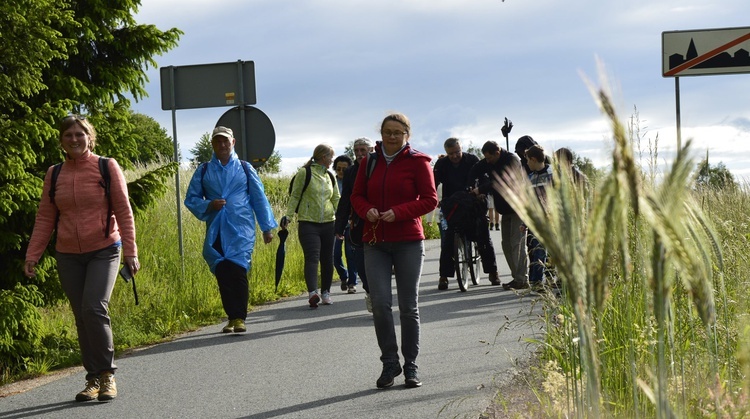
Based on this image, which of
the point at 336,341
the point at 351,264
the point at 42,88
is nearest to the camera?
the point at 42,88

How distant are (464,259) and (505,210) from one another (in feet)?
3.50

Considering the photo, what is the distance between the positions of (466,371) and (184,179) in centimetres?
1241

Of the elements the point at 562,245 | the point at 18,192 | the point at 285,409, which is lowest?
the point at 285,409

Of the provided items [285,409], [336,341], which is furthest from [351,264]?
[285,409]

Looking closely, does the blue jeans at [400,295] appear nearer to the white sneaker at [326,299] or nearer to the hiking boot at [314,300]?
the hiking boot at [314,300]

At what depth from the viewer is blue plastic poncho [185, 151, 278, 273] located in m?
10.1

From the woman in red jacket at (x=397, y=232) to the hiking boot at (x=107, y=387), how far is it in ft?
6.07

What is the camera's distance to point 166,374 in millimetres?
7949

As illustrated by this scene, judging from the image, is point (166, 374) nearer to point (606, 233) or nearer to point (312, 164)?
point (312, 164)

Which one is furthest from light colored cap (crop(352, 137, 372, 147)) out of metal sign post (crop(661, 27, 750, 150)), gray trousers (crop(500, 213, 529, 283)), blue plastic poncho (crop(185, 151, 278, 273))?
metal sign post (crop(661, 27, 750, 150))

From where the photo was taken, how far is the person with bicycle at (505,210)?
1331 cm

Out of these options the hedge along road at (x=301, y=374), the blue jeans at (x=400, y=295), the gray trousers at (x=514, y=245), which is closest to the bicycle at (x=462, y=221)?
the gray trousers at (x=514, y=245)

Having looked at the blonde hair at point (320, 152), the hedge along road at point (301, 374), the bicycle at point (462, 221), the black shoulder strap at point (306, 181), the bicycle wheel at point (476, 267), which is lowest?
the hedge along road at point (301, 374)

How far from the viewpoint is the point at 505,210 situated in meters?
13.4
